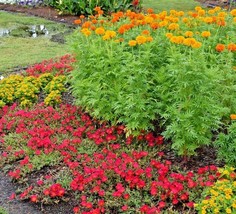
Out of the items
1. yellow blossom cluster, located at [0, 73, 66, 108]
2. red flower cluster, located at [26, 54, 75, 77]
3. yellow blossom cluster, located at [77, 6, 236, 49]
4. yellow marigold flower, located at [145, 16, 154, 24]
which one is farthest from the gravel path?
red flower cluster, located at [26, 54, 75, 77]

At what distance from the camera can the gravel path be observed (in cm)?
425

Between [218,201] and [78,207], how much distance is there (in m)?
1.29

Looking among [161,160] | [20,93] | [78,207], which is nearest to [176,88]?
[161,160]

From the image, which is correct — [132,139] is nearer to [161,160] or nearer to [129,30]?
[161,160]

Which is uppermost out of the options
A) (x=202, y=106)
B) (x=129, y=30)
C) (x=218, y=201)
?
(x=129, y=30)

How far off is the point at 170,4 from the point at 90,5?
13.4 ft

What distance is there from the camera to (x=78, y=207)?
13.6 feet

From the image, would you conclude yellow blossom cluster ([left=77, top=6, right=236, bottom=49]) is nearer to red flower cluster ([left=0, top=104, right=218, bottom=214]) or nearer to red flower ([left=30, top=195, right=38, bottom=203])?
red flower cluster ([left=0, top=104, right=218, bottom=214])

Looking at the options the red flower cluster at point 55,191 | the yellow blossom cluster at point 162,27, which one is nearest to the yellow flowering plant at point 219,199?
the red flower cluster at point 55,191

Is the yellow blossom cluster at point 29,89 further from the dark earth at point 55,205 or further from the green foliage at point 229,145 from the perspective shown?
the green foliage at point 229,145

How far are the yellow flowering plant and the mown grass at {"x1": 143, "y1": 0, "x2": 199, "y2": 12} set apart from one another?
10948 mm

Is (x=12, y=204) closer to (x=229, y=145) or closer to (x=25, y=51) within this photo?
(x=229, y=145)

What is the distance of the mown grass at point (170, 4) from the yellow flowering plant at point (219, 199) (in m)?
10.9

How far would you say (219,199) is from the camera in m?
3.72
